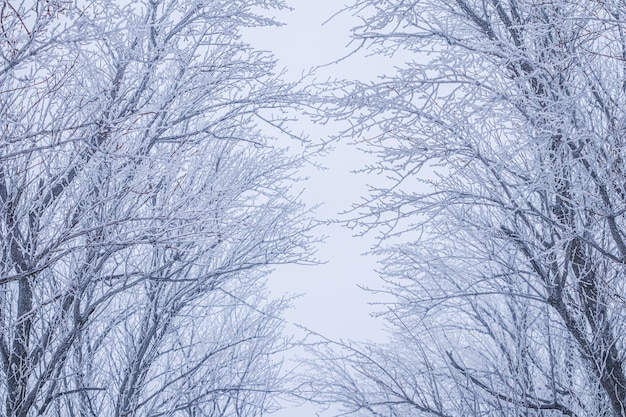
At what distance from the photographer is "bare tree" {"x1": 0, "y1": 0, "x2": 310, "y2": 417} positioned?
12.2 feet

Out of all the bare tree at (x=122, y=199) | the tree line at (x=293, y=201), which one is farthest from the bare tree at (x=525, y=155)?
the bare tree at (x=122, y=199)

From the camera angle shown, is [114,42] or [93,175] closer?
[93,175]

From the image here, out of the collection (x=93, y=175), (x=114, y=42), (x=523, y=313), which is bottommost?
(x=523, y=313)

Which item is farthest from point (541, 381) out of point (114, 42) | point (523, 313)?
point (114, 42)

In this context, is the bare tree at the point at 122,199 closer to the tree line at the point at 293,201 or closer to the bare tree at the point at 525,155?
the tree line at the point at 293,201

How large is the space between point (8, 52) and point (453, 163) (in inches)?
116

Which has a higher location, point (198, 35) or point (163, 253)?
point (198, 35)

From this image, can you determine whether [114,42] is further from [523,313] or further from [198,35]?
[523,313]

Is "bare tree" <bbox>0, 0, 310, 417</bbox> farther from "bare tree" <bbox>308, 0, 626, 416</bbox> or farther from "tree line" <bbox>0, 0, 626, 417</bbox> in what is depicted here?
"bare tree" <bbox>308, 0, 626, 416</bbox>

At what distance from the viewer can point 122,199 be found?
442 centimetres

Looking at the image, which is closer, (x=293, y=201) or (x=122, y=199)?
(x=122, y=199)

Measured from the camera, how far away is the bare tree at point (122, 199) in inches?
147

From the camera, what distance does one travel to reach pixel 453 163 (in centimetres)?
418

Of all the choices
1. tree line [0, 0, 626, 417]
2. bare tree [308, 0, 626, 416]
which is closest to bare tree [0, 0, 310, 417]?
tree line [0, 0, 626, 417]
